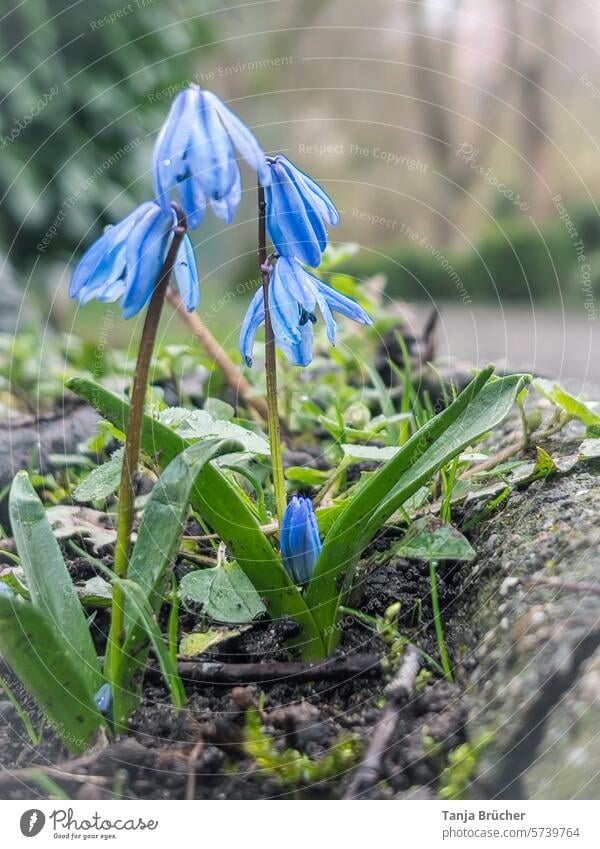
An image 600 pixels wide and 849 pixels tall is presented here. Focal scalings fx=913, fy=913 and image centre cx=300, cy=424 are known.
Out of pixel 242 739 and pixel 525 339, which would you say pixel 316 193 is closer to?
pixel 242 739

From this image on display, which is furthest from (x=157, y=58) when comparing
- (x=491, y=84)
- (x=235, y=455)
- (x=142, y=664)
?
(x=142, y=664)

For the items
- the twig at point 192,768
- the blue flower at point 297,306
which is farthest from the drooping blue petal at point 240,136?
the twig at point 192,768

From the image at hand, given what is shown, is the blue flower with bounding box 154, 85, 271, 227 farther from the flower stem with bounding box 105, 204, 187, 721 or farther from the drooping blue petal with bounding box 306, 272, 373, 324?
the drooping blue petal with bounding box 306, 272, 373, 324

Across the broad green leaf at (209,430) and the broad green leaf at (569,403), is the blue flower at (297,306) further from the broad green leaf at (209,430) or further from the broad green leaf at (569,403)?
the broad green leaf at (569,403)

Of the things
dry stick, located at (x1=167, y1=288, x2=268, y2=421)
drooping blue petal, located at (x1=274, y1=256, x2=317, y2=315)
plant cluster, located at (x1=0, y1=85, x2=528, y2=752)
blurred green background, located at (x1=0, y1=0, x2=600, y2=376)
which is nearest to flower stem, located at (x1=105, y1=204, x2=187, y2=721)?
plant cluster, located at (x1=0, y1=85, x2=528, y2=752)

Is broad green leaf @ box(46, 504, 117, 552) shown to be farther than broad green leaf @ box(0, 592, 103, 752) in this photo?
Yes

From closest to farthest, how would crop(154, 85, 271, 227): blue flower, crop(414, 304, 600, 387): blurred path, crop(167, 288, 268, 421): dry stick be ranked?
crop(154, 85, 271, 227): blue flower < crop(167, 288, 268, 421): dry stick < crop(414, 304, 600, 387): blurred path
